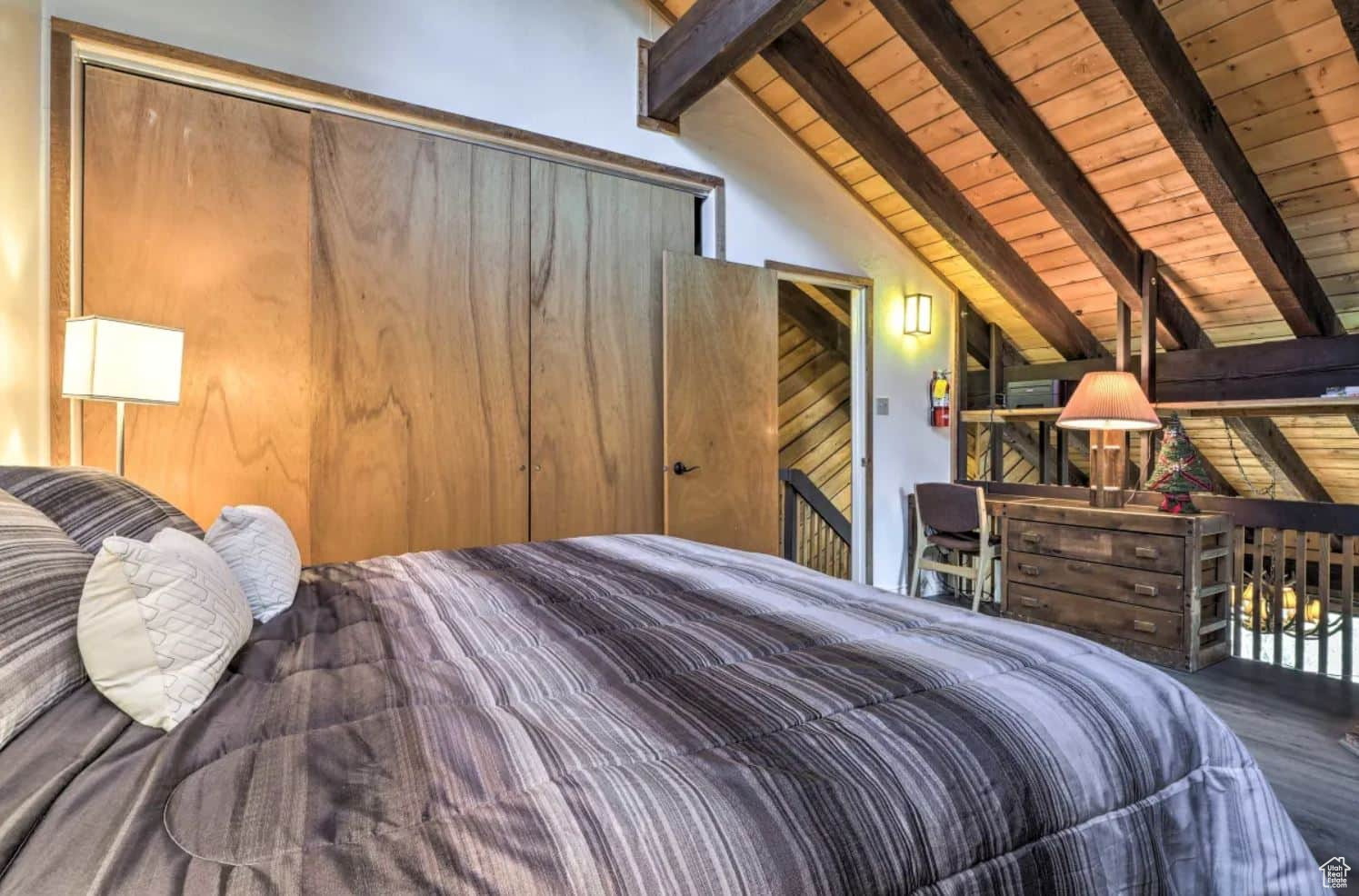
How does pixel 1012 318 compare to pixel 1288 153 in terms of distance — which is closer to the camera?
pixel 1288 153

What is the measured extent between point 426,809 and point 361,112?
9.79 feet

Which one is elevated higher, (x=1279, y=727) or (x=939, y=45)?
(x=939, y=45)

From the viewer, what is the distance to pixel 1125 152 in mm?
3164

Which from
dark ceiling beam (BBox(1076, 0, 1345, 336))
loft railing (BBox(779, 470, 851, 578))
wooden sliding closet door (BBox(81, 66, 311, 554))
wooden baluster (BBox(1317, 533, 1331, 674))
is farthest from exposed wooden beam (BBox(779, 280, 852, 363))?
wooden sliding closet door (BBox(81, 66, 311, 554))

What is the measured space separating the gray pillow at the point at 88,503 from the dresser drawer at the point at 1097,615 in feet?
11.9

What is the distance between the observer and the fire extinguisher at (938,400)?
4590 millimetres

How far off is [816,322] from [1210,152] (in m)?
3.09

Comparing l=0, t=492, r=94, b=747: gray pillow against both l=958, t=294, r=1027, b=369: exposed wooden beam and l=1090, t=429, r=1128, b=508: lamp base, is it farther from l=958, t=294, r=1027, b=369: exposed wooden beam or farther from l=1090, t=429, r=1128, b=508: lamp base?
l=958, t=294, r=1027, b=369: exposed wooden beam

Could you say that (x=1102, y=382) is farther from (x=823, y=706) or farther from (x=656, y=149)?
(x=823, y=706)

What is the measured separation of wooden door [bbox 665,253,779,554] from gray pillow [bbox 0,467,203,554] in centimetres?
220

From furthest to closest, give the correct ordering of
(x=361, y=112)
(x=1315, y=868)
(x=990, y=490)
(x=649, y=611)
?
(x=990, y=490) → (x=361, y=112) → (x=649, y=611) → (x=1315, y=868)

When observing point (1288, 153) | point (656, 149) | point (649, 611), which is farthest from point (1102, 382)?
point (649, 611)

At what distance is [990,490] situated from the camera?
4.48 metres

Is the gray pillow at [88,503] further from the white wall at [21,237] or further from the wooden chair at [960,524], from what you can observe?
the wooden chair at [960,524]
